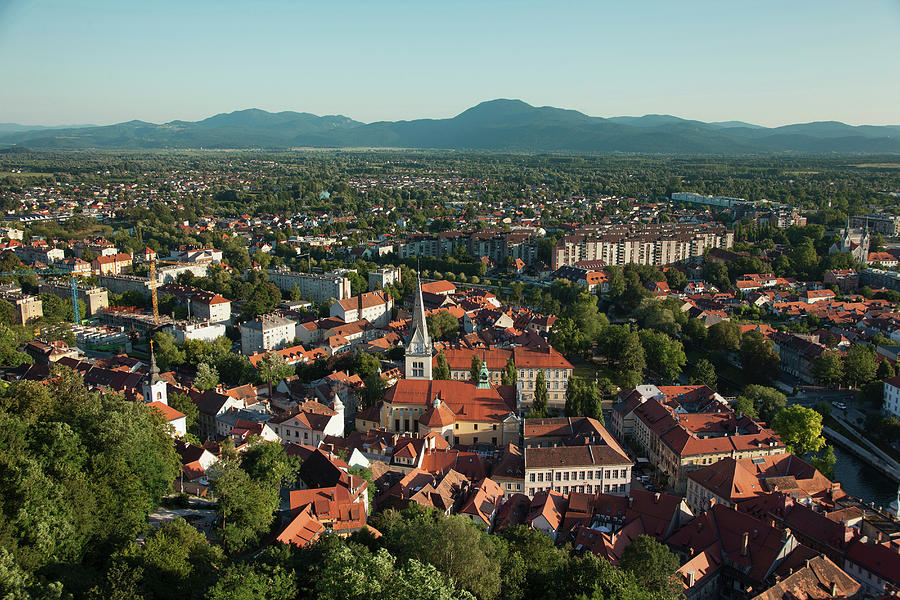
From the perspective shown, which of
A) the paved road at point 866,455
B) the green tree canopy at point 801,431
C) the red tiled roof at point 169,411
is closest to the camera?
the red tiled roof at point 169,411

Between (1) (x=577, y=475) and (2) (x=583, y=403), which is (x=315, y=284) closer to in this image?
(2) (x=583, y=403)

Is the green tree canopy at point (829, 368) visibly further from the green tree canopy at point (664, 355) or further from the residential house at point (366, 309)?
the residential house at point (366, 309)

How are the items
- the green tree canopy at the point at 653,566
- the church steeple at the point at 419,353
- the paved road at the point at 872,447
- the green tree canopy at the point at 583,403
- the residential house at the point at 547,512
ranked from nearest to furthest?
the green tree canopy at the point at 653,566, the residential house at the point at 547,512, the paved road at the point at 872,447, the green tree canopy at the point at 583,403, the church steeple at the point at 419,353

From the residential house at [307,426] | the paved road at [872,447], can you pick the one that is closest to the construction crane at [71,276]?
the residential house at [307,426]

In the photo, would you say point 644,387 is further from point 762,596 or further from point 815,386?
point 762,596

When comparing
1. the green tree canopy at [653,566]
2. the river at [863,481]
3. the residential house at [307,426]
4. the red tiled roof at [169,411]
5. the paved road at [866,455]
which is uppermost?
the red tiled roof at [169,411]

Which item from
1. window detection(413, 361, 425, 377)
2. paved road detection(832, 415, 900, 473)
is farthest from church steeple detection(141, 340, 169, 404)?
paved road detection(832, 415, 900, 473)

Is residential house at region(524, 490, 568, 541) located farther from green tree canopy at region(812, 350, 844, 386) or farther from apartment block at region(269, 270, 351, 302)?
apartment block at region(269, 270, 351, 302)

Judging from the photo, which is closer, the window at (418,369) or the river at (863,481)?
the river at (863,481)

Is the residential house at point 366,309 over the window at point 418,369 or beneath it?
beneath
